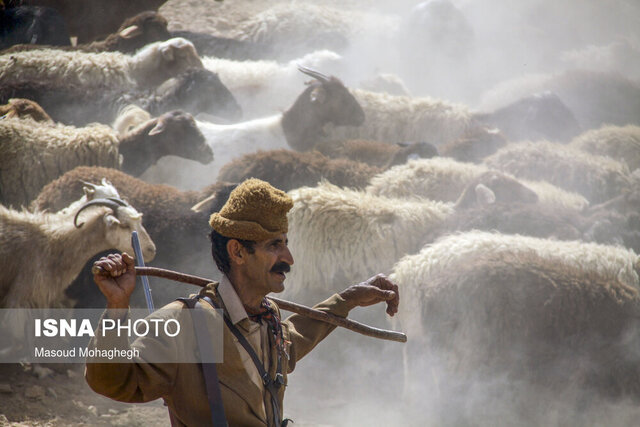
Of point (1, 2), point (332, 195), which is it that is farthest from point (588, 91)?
point (1, 2)

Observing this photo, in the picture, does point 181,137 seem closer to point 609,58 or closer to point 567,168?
point 567,168

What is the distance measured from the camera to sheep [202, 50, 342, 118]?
955 cm

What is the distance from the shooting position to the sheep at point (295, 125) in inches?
304

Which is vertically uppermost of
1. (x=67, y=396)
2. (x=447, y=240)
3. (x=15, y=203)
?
(x=447, y=240)

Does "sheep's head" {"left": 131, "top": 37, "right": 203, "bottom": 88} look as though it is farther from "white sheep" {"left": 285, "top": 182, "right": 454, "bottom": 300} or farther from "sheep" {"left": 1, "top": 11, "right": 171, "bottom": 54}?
"white sheep" {"left": 285, "top": 182, "right": 454, "bottom": 300}

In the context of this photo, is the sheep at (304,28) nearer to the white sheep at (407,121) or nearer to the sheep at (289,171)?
the white sheep at (407,121)

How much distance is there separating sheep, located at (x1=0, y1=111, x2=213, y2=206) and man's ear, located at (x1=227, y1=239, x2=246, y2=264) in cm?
460

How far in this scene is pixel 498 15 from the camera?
14422 millimetres

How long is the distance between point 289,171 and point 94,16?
5359 millimetres

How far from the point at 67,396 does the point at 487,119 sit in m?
6.99

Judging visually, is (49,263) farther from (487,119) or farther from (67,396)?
(487,119)

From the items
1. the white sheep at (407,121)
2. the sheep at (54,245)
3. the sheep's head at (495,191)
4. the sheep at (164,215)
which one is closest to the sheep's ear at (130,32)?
the white sheep at (407,121)

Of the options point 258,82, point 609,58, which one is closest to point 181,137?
point 258,82

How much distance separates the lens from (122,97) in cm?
809
